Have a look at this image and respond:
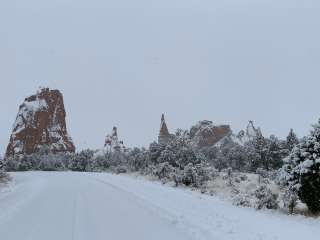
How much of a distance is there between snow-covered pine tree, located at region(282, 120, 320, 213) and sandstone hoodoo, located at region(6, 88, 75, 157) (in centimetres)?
11574

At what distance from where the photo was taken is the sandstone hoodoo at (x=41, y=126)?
127 meters

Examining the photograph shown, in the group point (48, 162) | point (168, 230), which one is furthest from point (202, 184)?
point (48, 162)

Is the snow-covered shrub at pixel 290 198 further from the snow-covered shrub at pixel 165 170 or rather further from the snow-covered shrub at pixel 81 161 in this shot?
the snow-covered shrub at pixel 81 161

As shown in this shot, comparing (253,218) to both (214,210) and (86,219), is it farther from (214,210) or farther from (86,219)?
(86,219)

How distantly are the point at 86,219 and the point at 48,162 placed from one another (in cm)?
7340

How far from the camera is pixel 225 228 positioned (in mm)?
11617

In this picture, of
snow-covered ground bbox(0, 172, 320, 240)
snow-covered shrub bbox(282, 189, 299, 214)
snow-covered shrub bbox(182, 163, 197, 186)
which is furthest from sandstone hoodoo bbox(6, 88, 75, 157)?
snow-covered shrub bbox(282, 189, 299, 214)

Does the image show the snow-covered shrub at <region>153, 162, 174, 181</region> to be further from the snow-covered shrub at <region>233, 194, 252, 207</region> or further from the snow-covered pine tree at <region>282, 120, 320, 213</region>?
the snow-covered pine tree at <region>282, 120, 320, 213</region>

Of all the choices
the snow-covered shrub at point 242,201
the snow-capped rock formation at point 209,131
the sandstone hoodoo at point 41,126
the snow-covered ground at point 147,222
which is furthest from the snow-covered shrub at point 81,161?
the snow-covered shrub at point 242,201

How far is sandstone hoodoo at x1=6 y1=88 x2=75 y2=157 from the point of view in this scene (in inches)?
5007

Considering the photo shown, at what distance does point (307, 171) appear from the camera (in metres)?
13.7

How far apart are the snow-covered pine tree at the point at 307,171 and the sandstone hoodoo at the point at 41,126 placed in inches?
4557

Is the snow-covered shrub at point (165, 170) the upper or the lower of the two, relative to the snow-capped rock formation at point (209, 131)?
lower

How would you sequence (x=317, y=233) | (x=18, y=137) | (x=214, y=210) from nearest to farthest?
(x=317, y=233), (x=214, y=210), (x=18, y=137)
